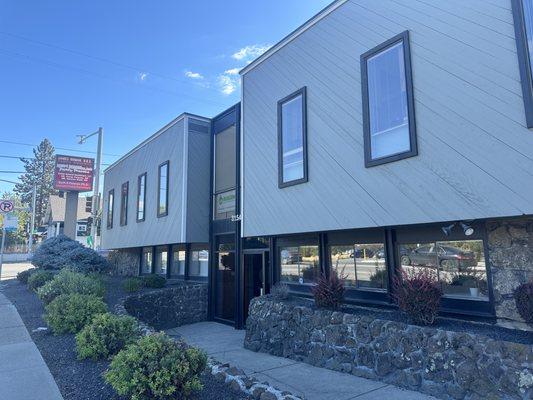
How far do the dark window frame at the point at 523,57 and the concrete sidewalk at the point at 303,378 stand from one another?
172 inches

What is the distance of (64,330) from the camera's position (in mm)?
→ 7070

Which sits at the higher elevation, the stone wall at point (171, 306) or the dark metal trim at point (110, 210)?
the dark metal trim at point (110, 210)

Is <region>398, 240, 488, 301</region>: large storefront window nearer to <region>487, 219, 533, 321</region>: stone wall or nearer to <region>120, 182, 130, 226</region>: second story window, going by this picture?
<region>487, 219, 533, 321</region>: stone wall

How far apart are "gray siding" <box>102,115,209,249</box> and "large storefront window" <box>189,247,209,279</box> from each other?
32.3 inches

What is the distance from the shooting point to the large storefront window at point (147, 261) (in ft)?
62.3

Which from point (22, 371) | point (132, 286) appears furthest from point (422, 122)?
point (132, 286)

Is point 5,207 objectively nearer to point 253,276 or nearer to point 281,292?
point 253,276

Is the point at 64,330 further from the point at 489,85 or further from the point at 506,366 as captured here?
the point at 489,85

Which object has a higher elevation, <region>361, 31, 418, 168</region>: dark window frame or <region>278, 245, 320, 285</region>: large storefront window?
<region>361, 31, 418, 168</region>: dark window frame

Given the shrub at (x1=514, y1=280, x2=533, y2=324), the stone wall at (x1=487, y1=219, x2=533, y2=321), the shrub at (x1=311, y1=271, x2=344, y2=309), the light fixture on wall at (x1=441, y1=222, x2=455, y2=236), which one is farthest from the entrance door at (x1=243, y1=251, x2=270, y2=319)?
the shrub at (x1=514, y1=280, x2=533, y2=324)

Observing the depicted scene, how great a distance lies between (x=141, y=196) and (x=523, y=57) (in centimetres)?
1620

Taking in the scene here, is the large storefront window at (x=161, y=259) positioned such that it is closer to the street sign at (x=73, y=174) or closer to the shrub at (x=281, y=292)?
the shrub at (x=281, y=292)

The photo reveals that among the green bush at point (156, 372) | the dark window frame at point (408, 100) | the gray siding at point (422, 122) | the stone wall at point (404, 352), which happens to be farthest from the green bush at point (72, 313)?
the dark window frame at point (408, 100)

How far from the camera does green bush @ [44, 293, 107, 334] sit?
7086 mm
